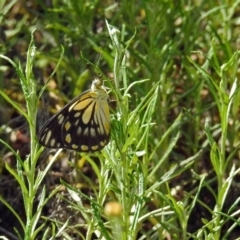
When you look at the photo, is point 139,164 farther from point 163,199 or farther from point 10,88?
point 10,88

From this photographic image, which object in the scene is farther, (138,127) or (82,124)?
(82,124)

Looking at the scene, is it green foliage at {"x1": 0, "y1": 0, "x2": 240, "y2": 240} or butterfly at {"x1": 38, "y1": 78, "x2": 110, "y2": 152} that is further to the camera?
butterfly at {"x1": 38, "y1": 78, "x2": 110, "y2": 152}

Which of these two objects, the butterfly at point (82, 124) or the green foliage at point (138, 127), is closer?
the green foliage at point (138, 127)

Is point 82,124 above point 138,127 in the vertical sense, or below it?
below
